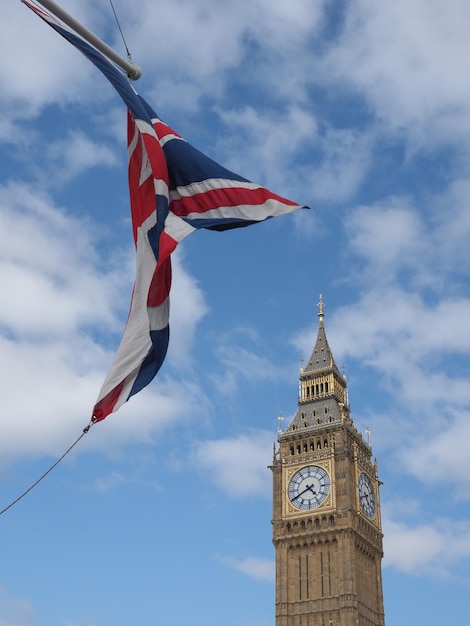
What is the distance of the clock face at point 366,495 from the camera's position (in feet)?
338

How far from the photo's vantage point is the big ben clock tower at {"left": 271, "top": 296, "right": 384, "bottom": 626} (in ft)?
312

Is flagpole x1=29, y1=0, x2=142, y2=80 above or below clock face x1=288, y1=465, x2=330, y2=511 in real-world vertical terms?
below

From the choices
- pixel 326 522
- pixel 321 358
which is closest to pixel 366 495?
pixel 326 522

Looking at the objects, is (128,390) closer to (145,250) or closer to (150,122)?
(145,250)

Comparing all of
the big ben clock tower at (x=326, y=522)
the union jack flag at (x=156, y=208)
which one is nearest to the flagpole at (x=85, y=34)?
the union jack flag at (x=156, y=208)

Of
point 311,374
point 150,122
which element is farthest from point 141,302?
point 311,374

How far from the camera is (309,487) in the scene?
101938 mm

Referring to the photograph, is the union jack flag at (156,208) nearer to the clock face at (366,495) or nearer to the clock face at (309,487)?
the clock face at (309,487)

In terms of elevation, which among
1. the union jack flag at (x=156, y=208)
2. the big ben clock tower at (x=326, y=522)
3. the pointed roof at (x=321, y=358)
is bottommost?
the union jack flag at (x=156, y=208)

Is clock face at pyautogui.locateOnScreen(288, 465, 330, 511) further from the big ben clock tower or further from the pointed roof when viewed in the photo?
the pointed roof

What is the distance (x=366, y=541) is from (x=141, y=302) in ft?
285

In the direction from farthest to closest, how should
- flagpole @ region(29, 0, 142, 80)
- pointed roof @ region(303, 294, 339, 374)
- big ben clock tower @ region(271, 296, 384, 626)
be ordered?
pointed roof @ region(303, 294, 339, 374), big ben clock tower @ region(271, 296, 384, 626), flagpole @ region(29, 0, 142, 80)

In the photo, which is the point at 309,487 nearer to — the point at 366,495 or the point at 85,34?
the point at 366,495

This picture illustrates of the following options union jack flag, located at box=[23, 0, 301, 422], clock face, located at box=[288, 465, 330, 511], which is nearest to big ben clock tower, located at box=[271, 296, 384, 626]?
clock face, located at box=[288, 465, 330, 511]
